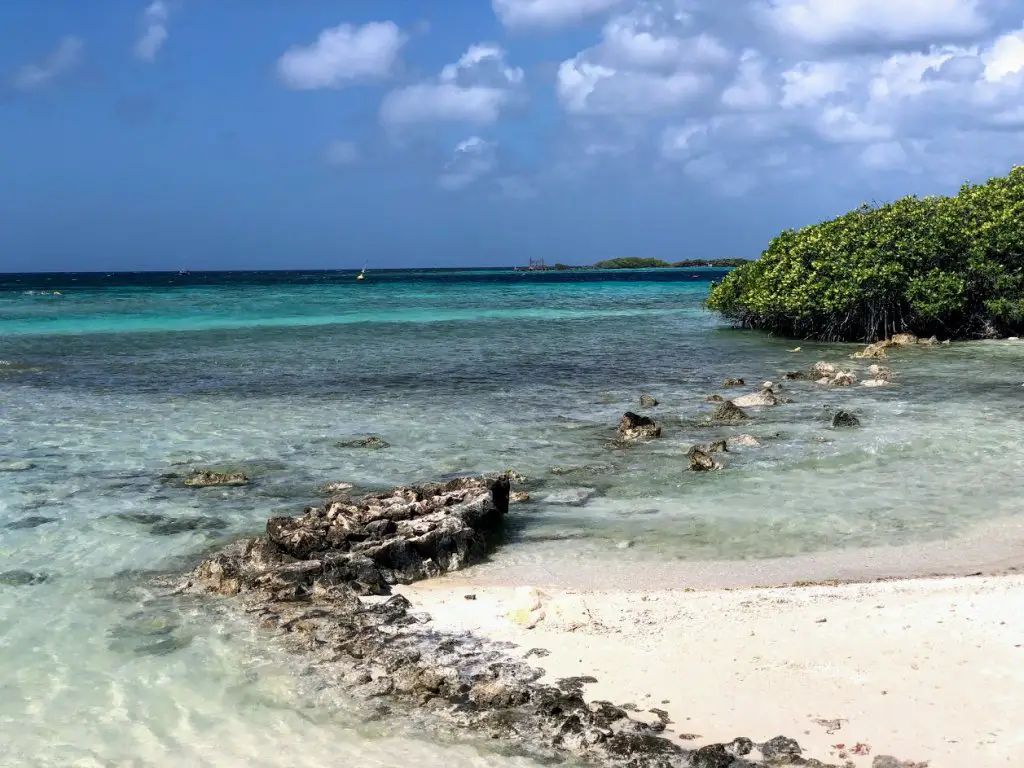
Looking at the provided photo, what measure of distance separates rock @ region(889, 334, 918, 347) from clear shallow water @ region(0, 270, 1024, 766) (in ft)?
7.63

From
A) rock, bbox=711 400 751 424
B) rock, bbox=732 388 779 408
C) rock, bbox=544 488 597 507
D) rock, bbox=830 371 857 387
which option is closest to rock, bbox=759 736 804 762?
rock, bbox=544 488 597 507

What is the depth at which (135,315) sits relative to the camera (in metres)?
53.3

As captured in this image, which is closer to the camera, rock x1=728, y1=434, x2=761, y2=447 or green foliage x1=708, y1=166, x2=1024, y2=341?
rock x1=728, y1=434, x2=761, y2=447

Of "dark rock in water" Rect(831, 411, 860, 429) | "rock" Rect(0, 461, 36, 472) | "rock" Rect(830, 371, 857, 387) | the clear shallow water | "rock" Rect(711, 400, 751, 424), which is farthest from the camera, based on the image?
"rock" Rect(830, 371, 857, 387)

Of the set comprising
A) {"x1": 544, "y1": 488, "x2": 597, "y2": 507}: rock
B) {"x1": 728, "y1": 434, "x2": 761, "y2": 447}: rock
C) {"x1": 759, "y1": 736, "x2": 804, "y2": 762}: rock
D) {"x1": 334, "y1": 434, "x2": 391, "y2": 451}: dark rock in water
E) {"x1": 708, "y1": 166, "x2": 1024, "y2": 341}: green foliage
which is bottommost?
{"x1": 759, "y1": 736, "x2": 804, "y2": 762}: rock

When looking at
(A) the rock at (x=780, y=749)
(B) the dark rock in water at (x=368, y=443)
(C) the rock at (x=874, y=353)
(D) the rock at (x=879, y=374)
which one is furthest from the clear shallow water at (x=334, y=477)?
(A) the rock at (x=780, y=749)

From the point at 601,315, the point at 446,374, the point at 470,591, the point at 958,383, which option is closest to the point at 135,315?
the point at 601,315

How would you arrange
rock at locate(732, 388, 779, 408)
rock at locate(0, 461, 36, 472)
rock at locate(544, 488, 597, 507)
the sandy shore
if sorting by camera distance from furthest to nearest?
rock at locate(732, 388, 779, 408) → rock at locate(0, 461, 36, 472) → rock at locate(544, 488, 597, 507) → the sandy shore

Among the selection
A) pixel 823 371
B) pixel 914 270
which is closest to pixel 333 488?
pixel 823 371

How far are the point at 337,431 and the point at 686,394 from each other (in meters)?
8.08

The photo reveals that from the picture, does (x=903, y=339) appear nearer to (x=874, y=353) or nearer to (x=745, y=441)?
(x=874, y=353)

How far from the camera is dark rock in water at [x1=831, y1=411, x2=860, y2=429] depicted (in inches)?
612

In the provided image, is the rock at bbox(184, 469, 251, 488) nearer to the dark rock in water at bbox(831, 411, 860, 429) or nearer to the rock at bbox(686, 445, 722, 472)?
the rock at bbox(686, 445, 722, 472)

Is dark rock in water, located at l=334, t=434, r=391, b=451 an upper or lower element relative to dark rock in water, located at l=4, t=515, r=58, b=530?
upper
